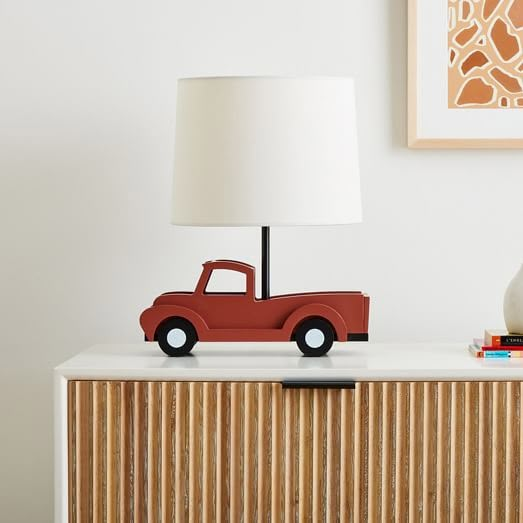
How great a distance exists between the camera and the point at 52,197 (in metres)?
2.18

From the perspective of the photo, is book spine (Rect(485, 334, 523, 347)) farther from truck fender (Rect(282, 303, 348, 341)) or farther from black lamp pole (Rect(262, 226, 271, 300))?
black lamp pole (Rect(262, 226, 271, 300))

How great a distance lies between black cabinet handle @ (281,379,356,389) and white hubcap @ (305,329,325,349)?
0.56 ft

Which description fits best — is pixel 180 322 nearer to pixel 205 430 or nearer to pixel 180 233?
pixel 205 430

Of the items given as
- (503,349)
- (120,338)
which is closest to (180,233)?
(120,338)

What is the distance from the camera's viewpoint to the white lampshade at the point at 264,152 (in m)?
1.74

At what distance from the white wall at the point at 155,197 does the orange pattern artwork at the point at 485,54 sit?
0.11 metres

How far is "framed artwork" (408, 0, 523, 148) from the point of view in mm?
2133

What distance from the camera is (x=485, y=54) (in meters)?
2.14

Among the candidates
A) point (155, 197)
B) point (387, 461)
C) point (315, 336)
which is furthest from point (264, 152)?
point (387, 461)

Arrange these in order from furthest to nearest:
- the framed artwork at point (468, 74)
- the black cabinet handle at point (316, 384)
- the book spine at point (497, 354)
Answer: the framed artwork at point (468, 74) → the book spine at point (497, 354) → the black cabinet handle at point (316, 384)

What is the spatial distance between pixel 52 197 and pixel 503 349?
1050 mm

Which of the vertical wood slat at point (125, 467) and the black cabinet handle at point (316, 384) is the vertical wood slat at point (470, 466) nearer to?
the black cabinet handle at point (316, 384)

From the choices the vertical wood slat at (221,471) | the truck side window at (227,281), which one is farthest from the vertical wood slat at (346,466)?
the truck side window at (227,281)

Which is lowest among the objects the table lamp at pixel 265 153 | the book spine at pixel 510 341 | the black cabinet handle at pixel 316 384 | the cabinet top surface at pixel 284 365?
the black cabinet handle at pixel 316 384
